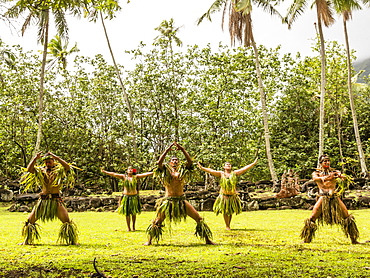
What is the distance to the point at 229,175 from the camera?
7328mm

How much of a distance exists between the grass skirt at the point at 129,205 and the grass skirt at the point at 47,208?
207 cm

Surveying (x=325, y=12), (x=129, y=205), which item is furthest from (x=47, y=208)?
(x=325, y=12)

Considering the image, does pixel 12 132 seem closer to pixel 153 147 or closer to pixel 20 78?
pixel 20 78

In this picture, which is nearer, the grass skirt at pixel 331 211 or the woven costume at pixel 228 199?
the grass skirt at pixel 331 211

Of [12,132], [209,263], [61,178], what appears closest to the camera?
[209,263]

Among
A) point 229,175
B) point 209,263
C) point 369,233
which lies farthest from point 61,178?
point 369,233

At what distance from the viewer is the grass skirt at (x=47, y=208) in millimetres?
5293

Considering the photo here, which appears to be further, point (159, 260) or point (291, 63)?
point (291, 63)

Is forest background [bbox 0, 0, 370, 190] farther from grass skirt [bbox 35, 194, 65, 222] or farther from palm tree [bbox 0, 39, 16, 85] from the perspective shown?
grass skirt [bbox 35, 194, 65, 222]

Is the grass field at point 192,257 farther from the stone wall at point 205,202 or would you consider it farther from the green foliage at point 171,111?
the green foliage at point 171,111

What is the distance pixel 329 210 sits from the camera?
5312 mm

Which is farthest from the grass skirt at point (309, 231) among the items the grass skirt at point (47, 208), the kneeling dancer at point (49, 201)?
the grass skirt at point (47, 208)

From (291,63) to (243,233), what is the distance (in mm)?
16243

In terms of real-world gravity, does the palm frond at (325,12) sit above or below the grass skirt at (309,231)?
above
